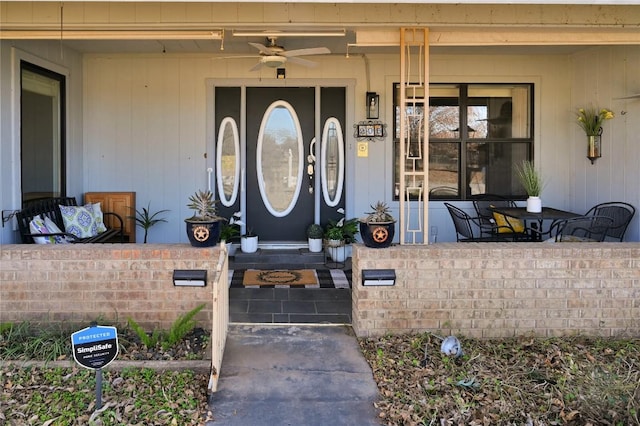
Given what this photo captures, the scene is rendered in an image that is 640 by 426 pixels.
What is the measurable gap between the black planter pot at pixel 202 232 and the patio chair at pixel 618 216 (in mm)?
4074

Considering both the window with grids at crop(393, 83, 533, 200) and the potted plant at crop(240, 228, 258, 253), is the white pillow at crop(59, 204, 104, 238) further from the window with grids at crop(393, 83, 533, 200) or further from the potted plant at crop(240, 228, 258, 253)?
the window with grids at crop(393, 83, 533, 200)

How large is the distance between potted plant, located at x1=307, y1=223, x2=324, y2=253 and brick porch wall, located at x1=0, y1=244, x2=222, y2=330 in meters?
2.77

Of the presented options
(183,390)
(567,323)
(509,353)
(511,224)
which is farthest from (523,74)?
(183,390)

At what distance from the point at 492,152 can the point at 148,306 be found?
15.8 feet

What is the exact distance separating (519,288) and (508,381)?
0.96 m

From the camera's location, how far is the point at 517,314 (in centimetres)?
368

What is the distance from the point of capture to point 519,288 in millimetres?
3684

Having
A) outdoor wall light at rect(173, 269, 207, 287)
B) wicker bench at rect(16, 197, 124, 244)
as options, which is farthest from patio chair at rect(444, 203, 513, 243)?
wicker bench at rect(16, 197, 124, 244)

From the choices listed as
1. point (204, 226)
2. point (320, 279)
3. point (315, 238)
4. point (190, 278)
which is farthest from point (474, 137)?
point (190, 278)

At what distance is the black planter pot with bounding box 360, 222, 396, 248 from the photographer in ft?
12.1

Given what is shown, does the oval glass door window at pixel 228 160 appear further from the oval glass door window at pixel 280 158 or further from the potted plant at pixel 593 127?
the potted plant at pixel 593 127

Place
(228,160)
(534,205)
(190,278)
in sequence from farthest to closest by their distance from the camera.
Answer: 1. (228,160)
2. (534,205)
3. (190,278)

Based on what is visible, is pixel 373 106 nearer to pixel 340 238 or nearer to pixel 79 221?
pixel 340 238

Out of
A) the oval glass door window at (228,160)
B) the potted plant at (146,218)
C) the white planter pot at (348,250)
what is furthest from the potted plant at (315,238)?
the potted plant at (146,218)
